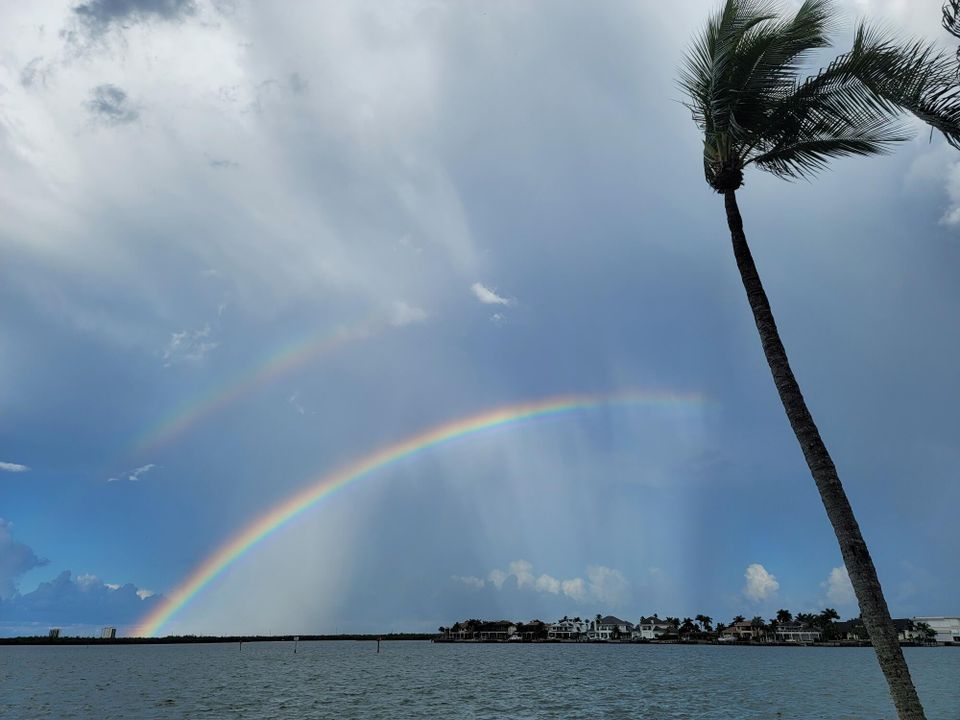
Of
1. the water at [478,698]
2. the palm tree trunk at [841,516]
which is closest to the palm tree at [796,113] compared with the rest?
the palm tree trunk at [841,516]

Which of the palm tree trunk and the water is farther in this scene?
the water

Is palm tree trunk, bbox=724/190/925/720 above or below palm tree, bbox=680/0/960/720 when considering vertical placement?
below

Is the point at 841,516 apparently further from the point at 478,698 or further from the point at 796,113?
the point at 478,698

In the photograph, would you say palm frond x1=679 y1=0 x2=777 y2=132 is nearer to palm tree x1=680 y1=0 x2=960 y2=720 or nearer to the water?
palm tree x1=680 y1=0 x2=960 y2=720

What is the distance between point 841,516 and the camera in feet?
35.1

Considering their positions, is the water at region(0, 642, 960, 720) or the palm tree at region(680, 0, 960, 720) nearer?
the palm tree at region(680, 0, 960, 720)

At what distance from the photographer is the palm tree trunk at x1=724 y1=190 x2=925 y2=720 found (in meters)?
9.86

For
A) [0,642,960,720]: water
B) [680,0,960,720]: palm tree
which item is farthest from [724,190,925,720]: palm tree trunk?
[0,642,960,720]: water

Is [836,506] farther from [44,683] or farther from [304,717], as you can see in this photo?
[44,683]

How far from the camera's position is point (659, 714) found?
4053cm

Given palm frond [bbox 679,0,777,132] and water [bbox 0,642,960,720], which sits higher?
palm frond [bbox 679,0,777,132]

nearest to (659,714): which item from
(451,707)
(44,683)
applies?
(451,707)

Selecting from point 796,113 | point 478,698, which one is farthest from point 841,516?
point 478,698

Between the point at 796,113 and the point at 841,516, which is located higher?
the point at 796,113
